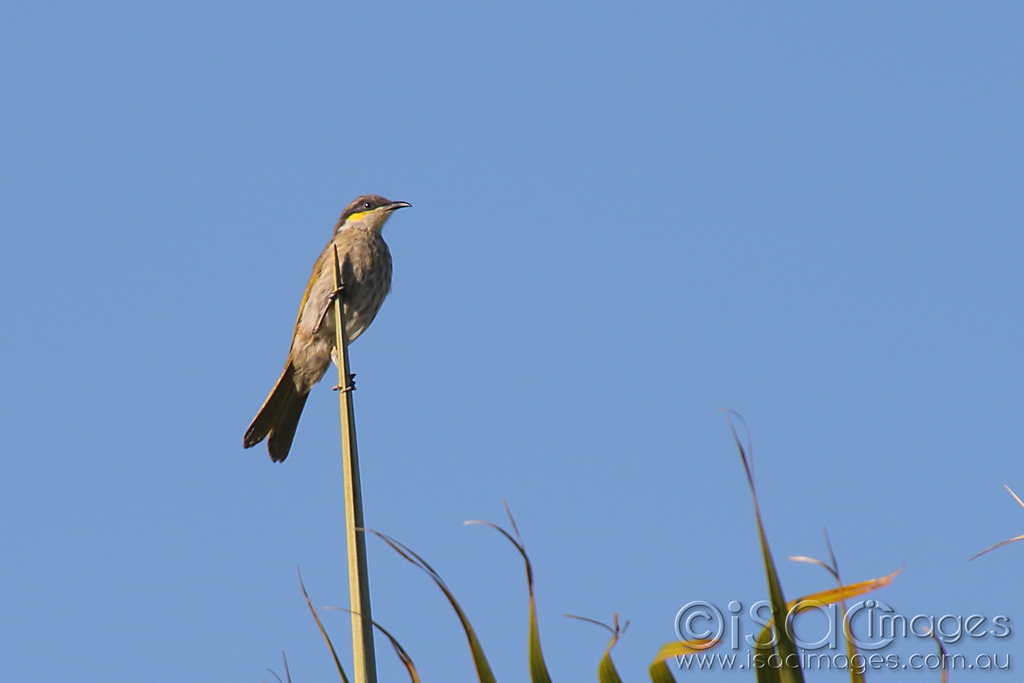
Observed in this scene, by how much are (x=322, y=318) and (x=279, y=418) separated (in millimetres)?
656

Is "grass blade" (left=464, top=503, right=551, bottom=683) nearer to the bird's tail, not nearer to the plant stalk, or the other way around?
the plant stalk

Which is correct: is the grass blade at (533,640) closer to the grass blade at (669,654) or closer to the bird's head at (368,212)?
the grass blade at (669,654)

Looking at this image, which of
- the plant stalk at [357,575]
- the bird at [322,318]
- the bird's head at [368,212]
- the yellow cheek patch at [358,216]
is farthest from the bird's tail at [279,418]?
the plant stalk at [357,575]

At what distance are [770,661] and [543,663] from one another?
0.31 metres

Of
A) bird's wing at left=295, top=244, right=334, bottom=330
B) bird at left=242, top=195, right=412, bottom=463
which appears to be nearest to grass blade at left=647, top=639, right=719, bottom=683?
bird at left=242, top=195, right=412, bottom=463

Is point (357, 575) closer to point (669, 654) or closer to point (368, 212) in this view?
point (669, 654)

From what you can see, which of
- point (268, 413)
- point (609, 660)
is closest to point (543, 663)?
point (609, 660)

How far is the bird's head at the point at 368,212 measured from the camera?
8.03 metres

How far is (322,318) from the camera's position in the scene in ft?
22.8

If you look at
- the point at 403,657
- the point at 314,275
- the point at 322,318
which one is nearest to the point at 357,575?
the point at 403,657

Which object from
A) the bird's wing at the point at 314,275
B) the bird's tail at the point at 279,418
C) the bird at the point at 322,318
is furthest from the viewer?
the bird's wing at the point at 314,275

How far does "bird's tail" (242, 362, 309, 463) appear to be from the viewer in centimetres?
669

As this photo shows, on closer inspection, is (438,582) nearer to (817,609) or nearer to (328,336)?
(817,609)

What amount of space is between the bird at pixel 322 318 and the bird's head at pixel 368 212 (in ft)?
0.05
